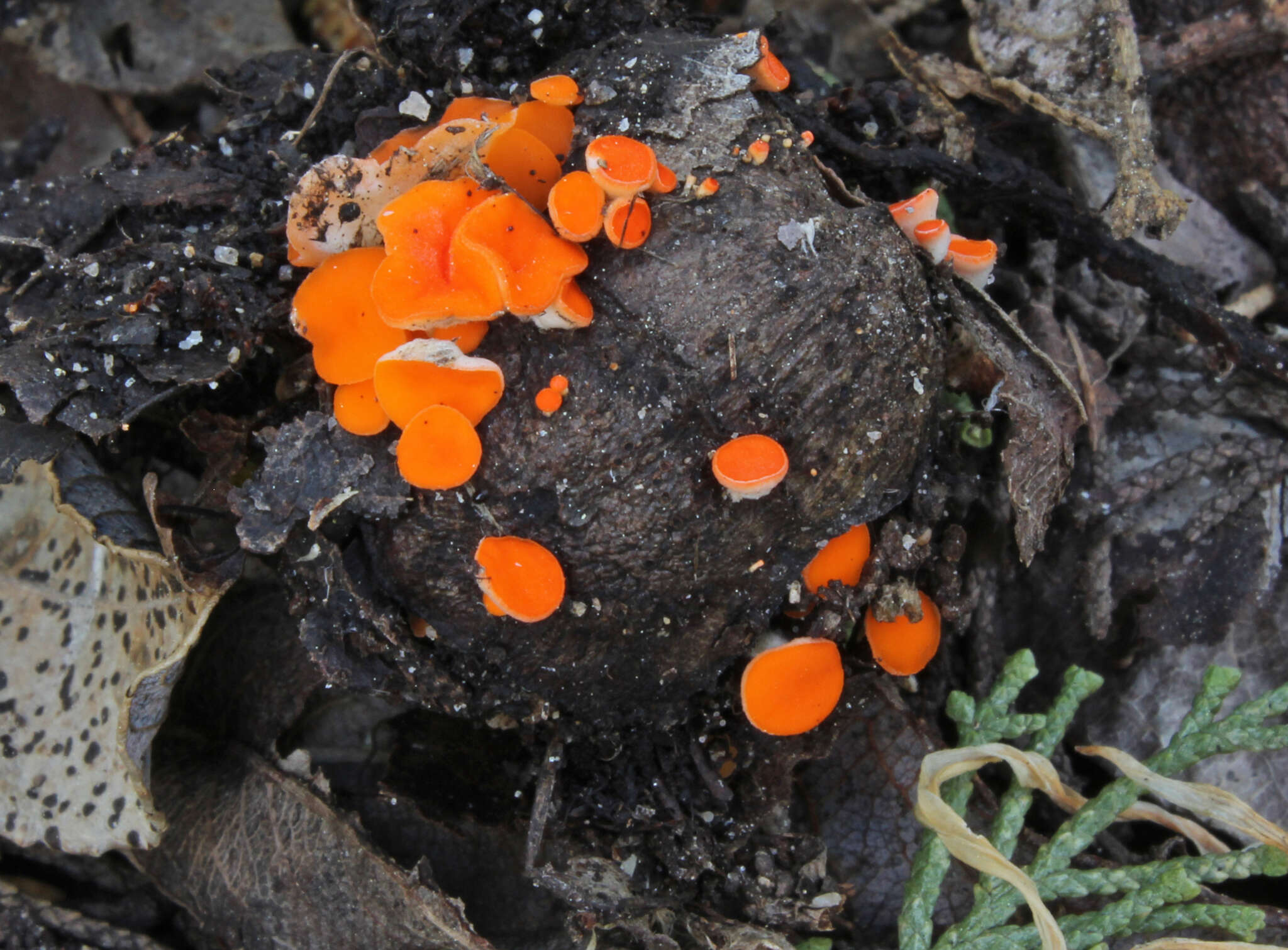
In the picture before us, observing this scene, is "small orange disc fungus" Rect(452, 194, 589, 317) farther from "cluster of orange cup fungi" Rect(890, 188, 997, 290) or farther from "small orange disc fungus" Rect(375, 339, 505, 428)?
"cluster of orange cup fungi" Rect(890, 188, 997, 290)

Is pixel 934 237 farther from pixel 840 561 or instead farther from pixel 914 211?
pixel 840 561

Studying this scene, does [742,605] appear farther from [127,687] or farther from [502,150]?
[127,687]

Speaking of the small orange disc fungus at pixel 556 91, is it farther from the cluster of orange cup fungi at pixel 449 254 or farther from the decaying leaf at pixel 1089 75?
the decaying leaf at pixel 1089 75

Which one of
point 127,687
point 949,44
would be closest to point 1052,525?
point 949,44

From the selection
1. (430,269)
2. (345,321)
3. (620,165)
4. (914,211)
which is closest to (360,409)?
(345,321)

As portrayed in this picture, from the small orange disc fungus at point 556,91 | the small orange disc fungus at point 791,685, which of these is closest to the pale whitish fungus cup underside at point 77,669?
the small orange disc fungus at point 791,685
